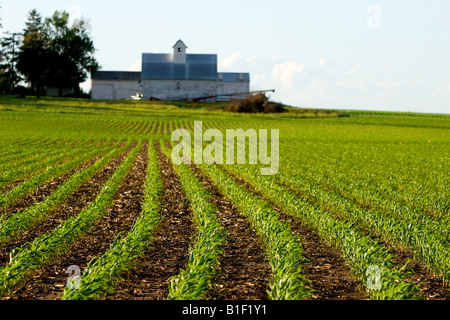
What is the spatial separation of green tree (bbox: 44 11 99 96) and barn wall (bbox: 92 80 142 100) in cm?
458

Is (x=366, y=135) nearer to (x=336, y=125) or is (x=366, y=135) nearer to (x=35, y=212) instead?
(x=336, y=125)

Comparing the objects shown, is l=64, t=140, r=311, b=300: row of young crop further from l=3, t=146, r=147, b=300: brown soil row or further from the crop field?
l=3, t=146, r=147, b=300: brown soil row

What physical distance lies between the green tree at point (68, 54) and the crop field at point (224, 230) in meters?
64.6

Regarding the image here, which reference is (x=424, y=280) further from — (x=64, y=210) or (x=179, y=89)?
(x=179, y=89)

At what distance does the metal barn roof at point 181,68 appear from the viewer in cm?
8850

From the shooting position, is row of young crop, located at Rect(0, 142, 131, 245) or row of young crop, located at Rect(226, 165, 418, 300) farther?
row of young crop, located at Rect(0, 142, 131, 245)

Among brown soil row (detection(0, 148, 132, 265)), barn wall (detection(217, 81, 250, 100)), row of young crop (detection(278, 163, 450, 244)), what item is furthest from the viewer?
barn wall (detection(217, 81, 250, 100))

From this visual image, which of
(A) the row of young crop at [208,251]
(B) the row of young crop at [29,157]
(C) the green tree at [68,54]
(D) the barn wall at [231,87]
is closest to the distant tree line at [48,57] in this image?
(C) the green tree at [68,54]

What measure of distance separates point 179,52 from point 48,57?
22.3 meters

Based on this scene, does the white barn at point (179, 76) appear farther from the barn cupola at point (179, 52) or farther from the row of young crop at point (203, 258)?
the row of young crop at point (203, 258)

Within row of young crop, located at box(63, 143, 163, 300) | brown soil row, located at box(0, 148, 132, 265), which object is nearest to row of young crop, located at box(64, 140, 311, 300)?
row of young crop, located at box(63, 143, 163, 300)

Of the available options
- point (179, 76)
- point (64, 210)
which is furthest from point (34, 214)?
point (179, 76)

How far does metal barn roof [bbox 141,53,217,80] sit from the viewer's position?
290 feet
